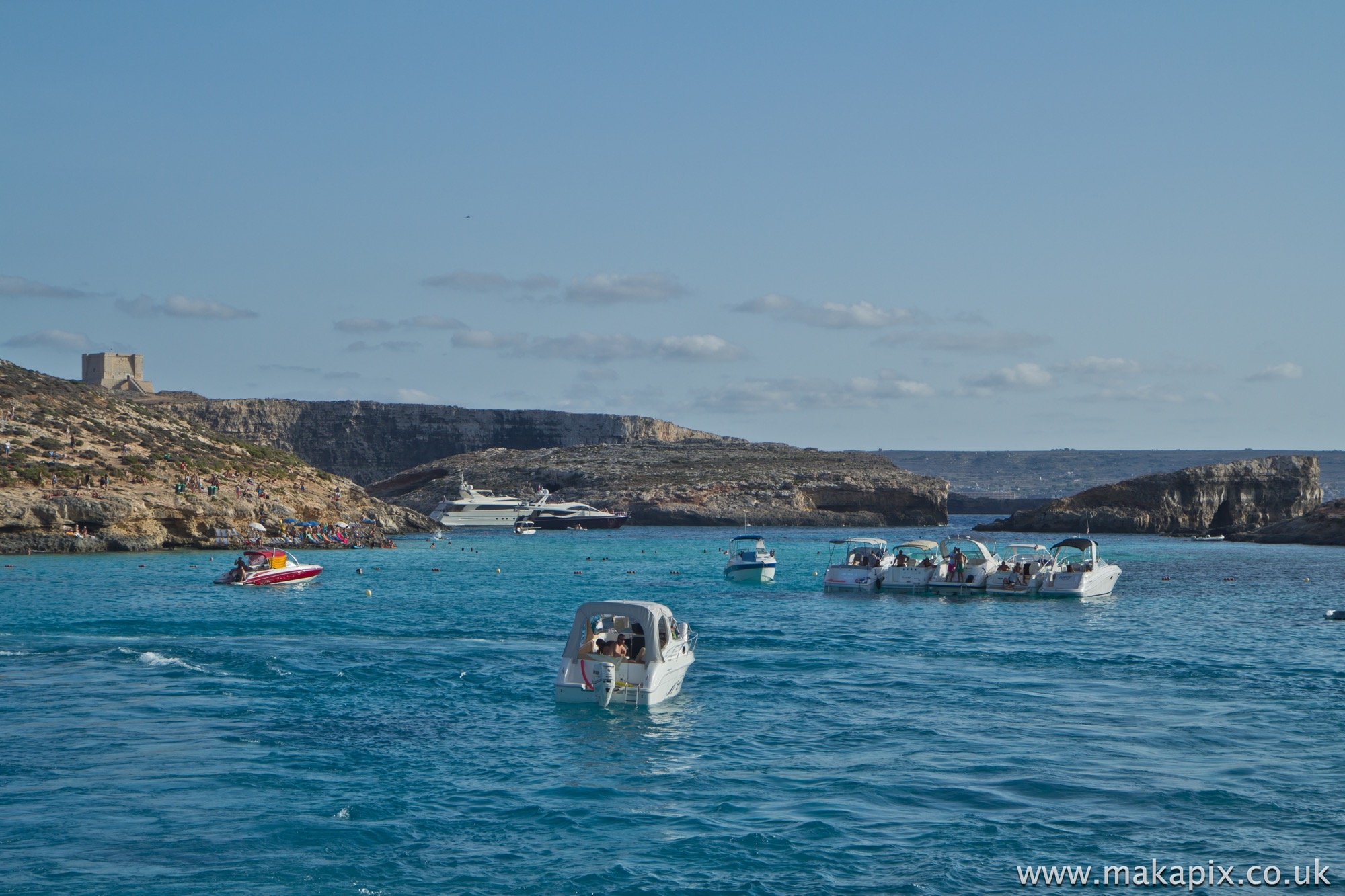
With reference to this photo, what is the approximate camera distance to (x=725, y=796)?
1914cm

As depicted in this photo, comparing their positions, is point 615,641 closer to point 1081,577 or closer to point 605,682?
point 605,682

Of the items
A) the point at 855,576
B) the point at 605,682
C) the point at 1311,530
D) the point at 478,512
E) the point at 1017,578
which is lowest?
the point at 605,682

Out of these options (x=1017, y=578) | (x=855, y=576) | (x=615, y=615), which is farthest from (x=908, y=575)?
(x=615, y=615)

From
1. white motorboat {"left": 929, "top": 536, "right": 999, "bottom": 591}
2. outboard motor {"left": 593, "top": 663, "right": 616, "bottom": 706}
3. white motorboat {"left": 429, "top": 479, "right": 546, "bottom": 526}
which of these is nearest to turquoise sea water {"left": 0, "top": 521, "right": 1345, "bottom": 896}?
outboard motor {"left": 593, "top": 663, "right": 616, "bottom": 706}

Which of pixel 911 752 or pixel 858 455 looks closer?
pixel 911 752

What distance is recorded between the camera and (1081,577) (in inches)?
2124

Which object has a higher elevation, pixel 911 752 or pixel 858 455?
pixel 858 455

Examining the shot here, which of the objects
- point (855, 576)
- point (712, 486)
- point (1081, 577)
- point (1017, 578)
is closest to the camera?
point (1081, 577)

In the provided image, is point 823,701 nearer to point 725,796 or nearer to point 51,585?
point 725,796

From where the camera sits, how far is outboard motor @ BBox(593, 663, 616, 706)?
25.3 m

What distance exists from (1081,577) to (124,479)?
6174 centimetres

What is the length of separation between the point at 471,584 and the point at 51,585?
19.1 metres

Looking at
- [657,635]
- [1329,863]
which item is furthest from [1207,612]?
[1329,863]

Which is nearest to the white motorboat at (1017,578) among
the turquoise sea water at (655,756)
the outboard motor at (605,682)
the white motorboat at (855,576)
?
the white motorboat at (855,576)
